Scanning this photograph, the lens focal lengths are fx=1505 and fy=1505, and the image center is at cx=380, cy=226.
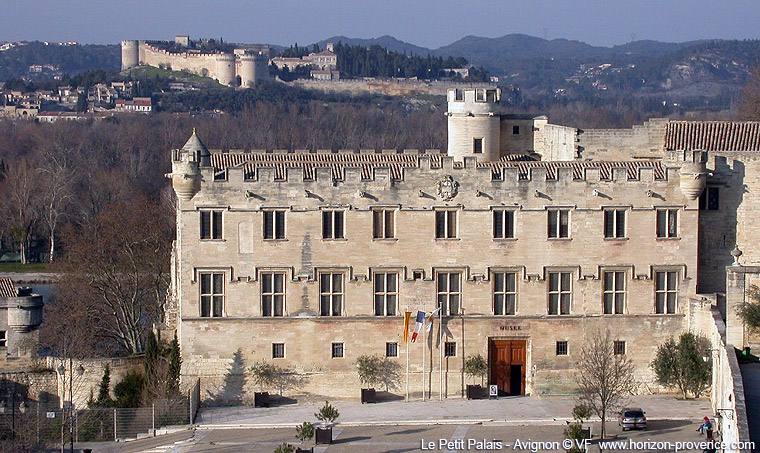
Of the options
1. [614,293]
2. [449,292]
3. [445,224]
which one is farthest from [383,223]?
[614,293]

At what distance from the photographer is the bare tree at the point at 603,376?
47.3 m

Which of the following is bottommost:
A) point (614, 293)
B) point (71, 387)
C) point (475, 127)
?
point (71, 387)

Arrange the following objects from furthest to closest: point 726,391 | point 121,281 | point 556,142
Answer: point 121,281 < point 556,142 < point 726,391

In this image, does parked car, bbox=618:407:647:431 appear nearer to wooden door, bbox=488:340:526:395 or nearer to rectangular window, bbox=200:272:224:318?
wooden door, bbox=488:340:526:395

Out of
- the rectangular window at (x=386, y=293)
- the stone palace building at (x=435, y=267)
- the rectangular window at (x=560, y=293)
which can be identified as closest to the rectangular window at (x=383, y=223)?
the stone palace building at (x=435, y=267)

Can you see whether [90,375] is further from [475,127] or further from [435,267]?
[475,127]

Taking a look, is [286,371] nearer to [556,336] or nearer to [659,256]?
[556,336]

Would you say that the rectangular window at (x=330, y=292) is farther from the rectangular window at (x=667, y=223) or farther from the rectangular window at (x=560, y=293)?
the rectangular window at (x=667, y=223)

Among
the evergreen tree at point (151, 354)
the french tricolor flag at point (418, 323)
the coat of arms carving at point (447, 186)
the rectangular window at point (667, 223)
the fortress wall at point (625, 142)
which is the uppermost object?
the fortress wall at point (625, 142)

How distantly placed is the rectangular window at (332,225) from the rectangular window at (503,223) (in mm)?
5351

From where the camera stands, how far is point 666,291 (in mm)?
53031

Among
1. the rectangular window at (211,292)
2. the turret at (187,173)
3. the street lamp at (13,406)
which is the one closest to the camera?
the street lamp at (13,406)

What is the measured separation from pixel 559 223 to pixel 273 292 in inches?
405

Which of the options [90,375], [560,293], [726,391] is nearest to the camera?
[726,391]
